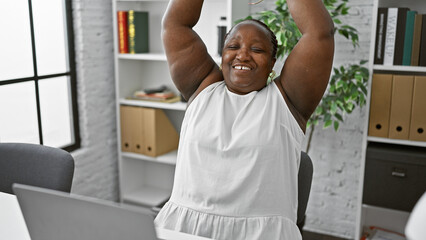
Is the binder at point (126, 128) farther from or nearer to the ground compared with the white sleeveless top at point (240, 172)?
nearer to the ground

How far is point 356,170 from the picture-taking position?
3094 millimetres

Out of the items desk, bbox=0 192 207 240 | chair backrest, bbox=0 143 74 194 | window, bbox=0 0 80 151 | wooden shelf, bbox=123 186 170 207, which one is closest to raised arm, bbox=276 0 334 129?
desk, bbox=0 192 207 240

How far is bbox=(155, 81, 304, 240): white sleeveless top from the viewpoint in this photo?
1400 millimetres

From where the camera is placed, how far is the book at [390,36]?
8.14 feet

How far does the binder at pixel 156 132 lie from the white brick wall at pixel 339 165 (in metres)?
1.00

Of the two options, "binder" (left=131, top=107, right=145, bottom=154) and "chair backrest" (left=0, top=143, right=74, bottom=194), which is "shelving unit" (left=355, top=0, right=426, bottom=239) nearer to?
"binder" (left=131, top=107, right=145, bottom=154)

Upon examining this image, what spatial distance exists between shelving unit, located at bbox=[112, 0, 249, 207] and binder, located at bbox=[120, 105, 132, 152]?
28 millimetres

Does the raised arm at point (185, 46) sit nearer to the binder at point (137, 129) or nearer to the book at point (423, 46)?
the book at point (423, 46)

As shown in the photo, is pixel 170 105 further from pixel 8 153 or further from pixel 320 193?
pixel 8 153

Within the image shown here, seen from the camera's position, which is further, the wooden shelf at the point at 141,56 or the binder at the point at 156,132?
the binder at the point at 156,132

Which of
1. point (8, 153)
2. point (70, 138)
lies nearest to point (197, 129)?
point (8, 153)

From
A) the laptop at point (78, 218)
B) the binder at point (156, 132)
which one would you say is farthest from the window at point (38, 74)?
the laptop at point (78, 218)

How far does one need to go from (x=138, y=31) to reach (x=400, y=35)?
1756 mm

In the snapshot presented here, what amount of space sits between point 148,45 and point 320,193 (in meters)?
1.65
